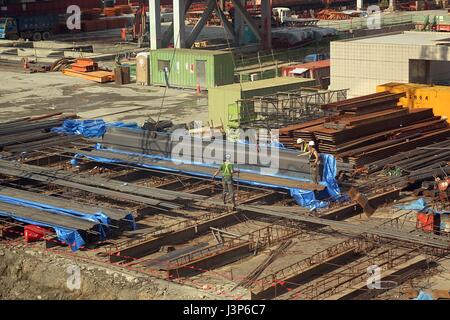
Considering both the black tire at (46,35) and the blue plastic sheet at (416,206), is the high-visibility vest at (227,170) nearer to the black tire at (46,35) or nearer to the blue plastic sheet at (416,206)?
the blue plastic sheet at (416,206)

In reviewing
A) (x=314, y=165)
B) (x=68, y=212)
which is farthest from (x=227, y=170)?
(x=68, y=212)

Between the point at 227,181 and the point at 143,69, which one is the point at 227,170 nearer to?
the point at 227,181

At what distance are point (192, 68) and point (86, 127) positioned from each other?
1258cm

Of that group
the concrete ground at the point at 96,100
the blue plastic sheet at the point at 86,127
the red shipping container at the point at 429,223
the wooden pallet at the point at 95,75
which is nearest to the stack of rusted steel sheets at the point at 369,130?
the red shipping container at the point at 429,223

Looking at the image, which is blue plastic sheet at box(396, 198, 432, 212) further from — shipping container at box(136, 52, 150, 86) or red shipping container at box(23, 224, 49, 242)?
shipping container at box(136, 52, 150, 86)

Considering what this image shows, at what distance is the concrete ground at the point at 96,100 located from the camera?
122 feet

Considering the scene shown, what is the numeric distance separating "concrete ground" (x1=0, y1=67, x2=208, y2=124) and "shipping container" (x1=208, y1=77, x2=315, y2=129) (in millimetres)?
2722

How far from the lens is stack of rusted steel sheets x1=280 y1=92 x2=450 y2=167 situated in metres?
27.0

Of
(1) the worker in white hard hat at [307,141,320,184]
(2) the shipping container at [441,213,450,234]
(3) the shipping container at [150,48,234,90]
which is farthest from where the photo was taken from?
(3) the shipping container at [150,48,234,90]

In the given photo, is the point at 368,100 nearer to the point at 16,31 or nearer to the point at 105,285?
the point at 105,285

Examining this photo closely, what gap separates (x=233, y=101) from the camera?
1261 inches

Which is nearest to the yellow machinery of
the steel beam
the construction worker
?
the construction worker

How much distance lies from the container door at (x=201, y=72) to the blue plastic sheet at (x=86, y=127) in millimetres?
11327
